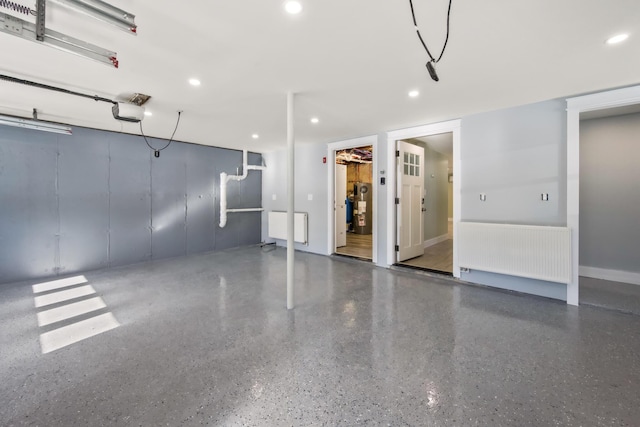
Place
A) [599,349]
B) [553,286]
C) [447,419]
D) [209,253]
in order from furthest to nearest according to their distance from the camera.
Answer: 1. [209,253]
2. [553,286]
3. [599,349]
4. [447,419]

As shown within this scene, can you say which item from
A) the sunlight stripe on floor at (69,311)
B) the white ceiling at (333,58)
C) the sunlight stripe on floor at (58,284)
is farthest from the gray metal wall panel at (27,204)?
the sunlight stripe on floor at (69,311)

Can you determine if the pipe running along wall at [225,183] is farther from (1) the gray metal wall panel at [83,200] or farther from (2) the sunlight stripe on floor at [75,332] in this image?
(2) the sunlight stripe on floor at [75,332]

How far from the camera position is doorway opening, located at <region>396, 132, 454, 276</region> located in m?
4.72

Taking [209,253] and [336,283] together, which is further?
[209,253]

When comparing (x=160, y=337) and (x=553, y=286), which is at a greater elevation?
(x=553, y=286)

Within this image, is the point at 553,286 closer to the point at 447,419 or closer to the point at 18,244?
the point at 447,419

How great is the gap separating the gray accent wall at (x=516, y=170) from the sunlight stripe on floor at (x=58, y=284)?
5717 millimetres

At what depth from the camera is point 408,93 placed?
2961 millimetres

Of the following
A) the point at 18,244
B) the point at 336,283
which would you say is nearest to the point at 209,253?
the point at 18,244

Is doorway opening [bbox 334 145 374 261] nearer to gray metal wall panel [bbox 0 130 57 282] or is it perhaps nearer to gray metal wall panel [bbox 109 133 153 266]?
gray metal wall panel [bbox 109 133 153 266]

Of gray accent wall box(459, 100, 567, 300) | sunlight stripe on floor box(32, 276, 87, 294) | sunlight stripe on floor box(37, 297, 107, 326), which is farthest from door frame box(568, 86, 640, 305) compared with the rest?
sunlight stripe on floor box(32, 276, 87, 294)

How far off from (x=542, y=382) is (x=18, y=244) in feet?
20.9

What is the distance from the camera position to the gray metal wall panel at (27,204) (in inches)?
151

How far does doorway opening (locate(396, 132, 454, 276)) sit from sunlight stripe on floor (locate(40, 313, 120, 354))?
4113mm
